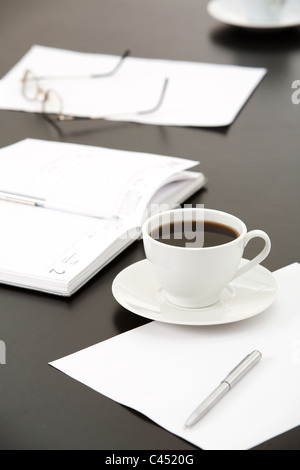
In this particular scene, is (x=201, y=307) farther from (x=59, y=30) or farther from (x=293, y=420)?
(x=59, y=30)

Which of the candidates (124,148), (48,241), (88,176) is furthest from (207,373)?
(124,148)

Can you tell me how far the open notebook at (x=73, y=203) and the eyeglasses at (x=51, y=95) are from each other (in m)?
0.21

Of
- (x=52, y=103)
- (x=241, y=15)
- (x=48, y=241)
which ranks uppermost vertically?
(x=241, y=15)

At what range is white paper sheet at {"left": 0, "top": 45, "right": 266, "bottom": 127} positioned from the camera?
1.46 meters

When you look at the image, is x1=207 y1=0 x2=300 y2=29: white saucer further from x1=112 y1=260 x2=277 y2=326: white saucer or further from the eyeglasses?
x1=112 y1=260 x2=277 y2=326: white saucer

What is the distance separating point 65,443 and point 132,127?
2.75ft

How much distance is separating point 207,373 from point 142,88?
3.10ft

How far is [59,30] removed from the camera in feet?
6.38

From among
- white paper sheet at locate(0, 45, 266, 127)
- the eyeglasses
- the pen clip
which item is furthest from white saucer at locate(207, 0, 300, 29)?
the pen clip

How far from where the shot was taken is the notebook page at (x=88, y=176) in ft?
3.49

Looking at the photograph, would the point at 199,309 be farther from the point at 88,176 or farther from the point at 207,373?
the point at 88,176

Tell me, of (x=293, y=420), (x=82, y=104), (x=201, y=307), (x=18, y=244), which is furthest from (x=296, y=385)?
(x=82, y=104)

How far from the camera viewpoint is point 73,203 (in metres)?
1.07

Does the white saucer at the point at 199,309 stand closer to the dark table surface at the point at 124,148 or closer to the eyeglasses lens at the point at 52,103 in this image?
the dark table surface at the point at 124,148
